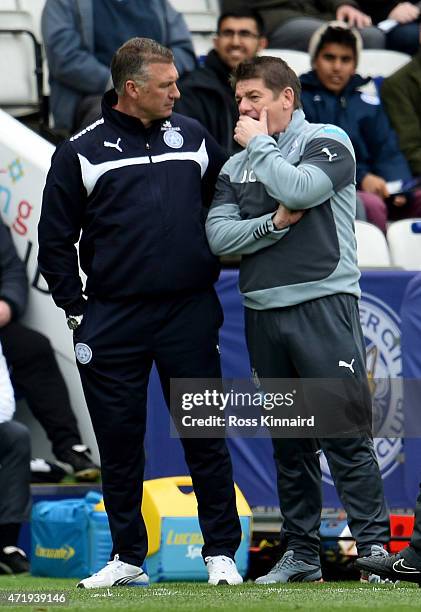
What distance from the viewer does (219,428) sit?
613 centimetres

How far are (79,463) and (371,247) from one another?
6.83 ft

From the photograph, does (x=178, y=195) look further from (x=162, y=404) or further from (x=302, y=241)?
(x=162, y=404)

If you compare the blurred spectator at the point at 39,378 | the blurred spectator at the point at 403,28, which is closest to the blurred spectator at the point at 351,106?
the blurred spectator at the point at 403,28

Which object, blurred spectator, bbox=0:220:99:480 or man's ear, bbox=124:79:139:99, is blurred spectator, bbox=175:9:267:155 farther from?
man's ear, bbox=124:79:139:99

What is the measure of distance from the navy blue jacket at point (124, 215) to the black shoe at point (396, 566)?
1.31 m

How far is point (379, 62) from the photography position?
36.8 feet

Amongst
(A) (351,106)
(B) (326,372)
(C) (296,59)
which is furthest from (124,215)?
(C) (296,59)

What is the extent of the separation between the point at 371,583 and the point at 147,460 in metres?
2.04

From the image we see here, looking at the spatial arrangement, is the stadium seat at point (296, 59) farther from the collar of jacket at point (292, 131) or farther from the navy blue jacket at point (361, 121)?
the collar of jacket at point (292, 131)

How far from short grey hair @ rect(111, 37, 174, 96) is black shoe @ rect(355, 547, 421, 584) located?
2.10 metres

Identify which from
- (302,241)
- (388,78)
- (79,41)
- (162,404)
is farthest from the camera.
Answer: (388,78)

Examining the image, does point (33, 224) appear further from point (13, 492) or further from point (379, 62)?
point (379, 62)

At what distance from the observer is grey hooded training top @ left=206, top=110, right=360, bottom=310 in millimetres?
5770

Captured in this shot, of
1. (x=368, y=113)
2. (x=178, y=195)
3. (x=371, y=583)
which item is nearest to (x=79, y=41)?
(x=368, y=113)
